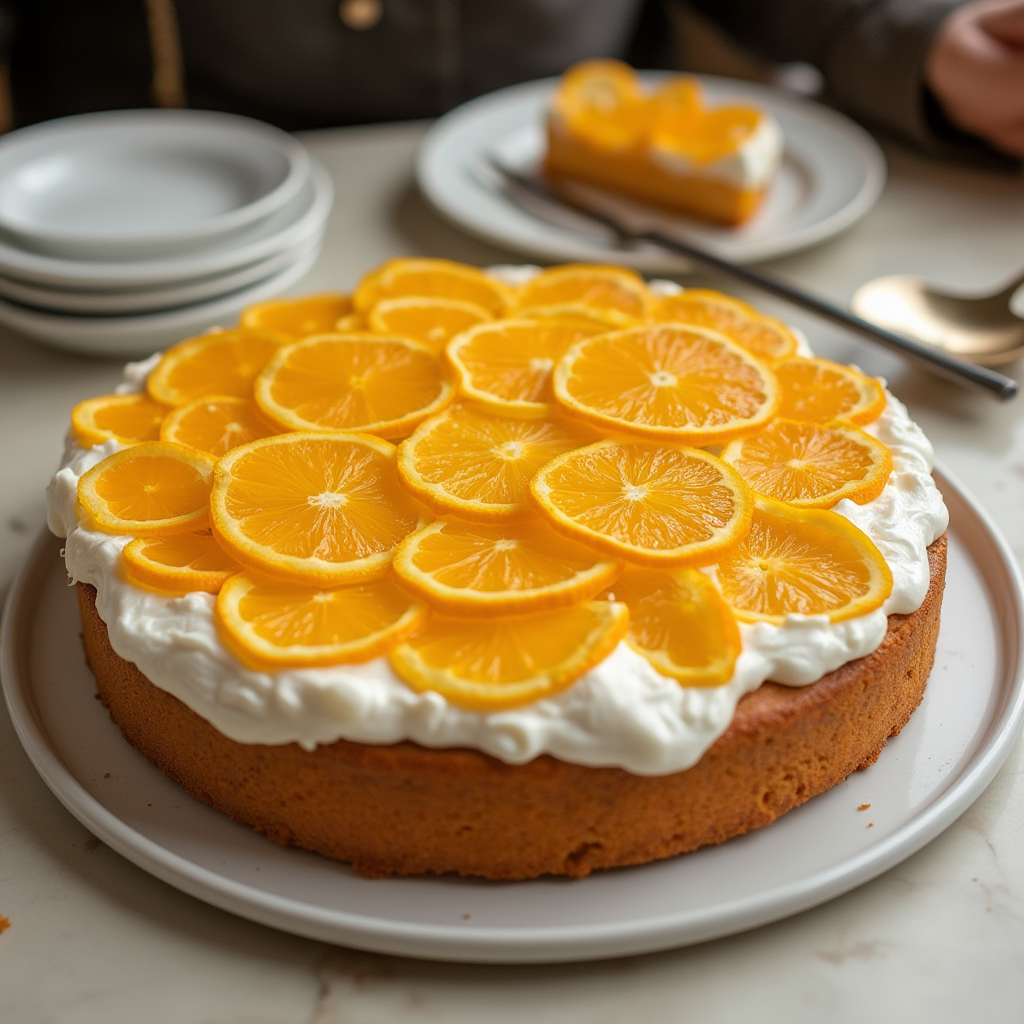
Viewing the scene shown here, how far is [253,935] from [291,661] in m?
0.40

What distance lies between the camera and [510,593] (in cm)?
168

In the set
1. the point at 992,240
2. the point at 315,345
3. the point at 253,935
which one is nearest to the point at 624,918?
the point at 253,935

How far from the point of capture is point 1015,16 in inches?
147

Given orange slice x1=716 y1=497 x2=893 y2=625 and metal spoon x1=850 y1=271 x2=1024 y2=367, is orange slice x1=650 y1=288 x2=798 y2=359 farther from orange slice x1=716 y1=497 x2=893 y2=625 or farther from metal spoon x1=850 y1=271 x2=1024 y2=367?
metal spoon x1=850 y1=271 x2=1024 y2=367

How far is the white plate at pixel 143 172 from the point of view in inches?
132

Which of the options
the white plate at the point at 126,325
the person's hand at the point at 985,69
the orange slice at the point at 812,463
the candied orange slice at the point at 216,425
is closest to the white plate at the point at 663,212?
the person's hand at the point at 985,69

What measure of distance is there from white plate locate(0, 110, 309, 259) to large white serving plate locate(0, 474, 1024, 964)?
170 cm

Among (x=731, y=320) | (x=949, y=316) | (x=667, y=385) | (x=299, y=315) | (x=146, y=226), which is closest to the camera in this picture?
(x=667, y=385)

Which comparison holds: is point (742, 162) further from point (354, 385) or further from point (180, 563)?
point (180, 563)

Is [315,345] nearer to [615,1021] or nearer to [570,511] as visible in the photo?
[570,511]

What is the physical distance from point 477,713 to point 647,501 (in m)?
0.50

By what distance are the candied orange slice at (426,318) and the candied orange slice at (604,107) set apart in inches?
57.9

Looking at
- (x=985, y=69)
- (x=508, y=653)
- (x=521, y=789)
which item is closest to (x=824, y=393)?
(x=508, y=653)

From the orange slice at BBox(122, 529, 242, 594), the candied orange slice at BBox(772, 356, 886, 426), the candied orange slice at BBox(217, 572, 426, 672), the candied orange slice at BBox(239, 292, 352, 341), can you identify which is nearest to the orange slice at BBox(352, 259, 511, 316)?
the candied orange slice at BBox(239, 292, 352, 341)
